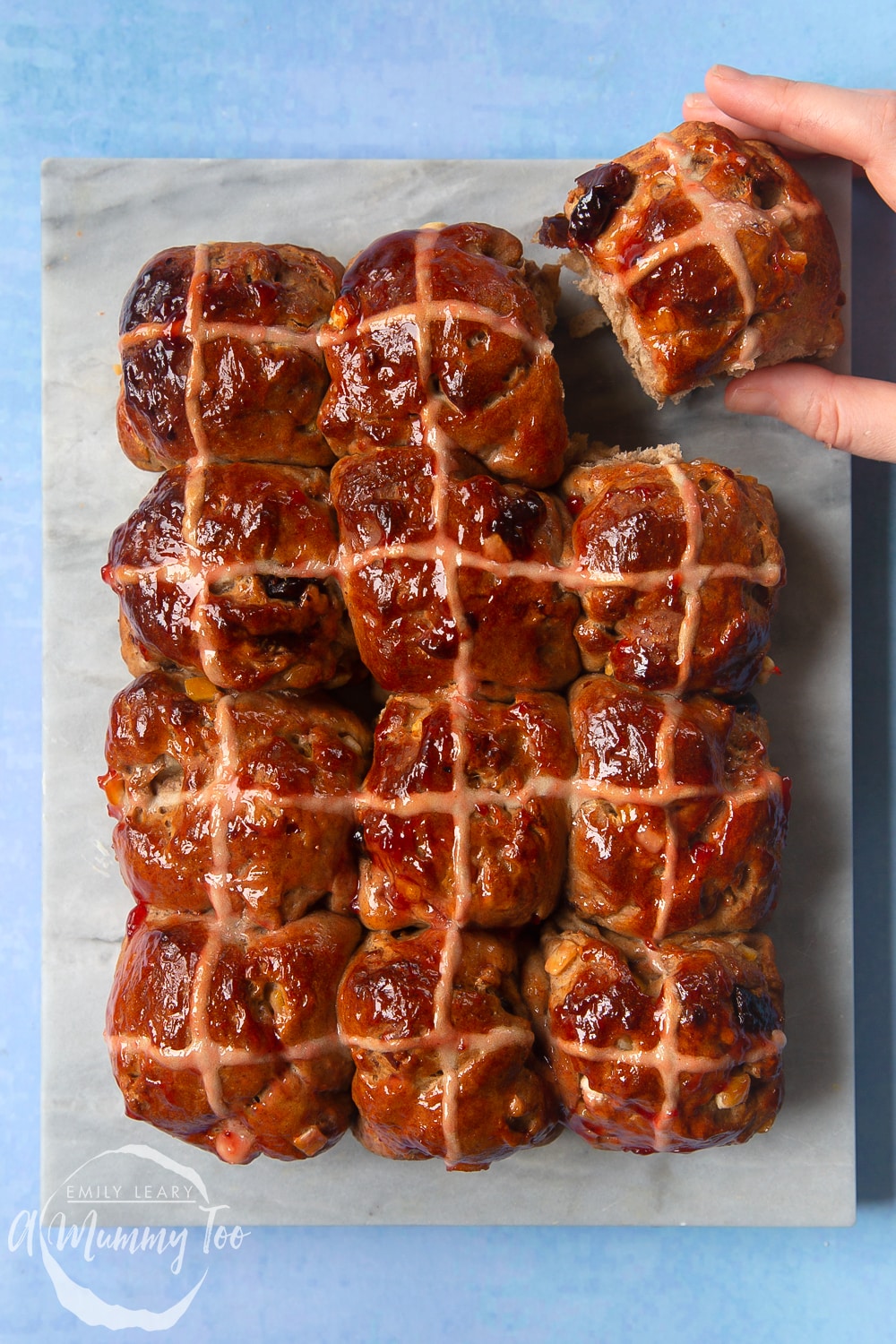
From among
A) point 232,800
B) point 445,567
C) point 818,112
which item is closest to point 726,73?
point 818,112

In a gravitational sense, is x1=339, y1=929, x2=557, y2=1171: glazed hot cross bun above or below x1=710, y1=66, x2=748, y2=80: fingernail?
below

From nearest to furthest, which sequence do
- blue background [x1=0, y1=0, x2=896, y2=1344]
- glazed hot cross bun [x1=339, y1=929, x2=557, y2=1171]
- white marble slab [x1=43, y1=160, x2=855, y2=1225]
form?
glazed hot cross bun [x1=339, y1=929, x2=557, y2=1171] → white marble slab [x1=43, y1=160, x2=855, y2=1225] → blue background [x1=0, y1=0, x2=896, y2=1344]

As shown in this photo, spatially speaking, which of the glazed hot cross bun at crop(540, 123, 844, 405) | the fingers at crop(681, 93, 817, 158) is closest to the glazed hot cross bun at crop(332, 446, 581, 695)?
the glazed hot cross bun at crop(540, 123, 844, 405)

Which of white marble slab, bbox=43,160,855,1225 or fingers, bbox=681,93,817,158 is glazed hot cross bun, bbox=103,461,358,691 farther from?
fingers, bbox=681,93,817,158

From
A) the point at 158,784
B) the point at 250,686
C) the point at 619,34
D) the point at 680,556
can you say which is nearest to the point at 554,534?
the point at 680,556

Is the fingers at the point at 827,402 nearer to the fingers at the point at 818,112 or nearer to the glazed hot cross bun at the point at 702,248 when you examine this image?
the glazed hot cross bun at the point at 702,248
